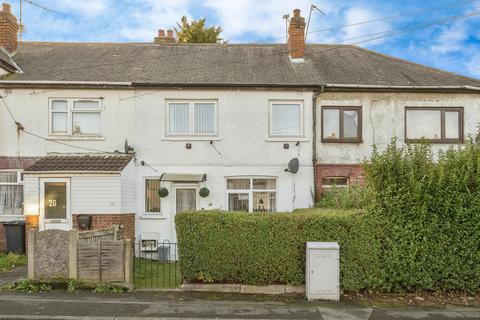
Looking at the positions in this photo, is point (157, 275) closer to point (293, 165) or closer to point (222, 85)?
point (293, 165)

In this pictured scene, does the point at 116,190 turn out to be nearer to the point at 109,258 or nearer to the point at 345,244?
the point at 109,258

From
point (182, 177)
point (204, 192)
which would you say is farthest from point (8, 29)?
point (204, 192)

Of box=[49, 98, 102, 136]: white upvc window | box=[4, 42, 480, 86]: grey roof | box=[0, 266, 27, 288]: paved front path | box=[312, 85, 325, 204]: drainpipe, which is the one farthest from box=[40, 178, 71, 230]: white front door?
box=[312, 85, 325, 204]: drainpipe

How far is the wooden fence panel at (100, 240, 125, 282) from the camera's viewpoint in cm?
827

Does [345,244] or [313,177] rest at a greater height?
[313,177]

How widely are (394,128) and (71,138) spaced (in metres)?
11.1

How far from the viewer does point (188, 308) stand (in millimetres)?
7188

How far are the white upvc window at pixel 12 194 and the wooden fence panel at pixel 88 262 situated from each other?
665 centimetres

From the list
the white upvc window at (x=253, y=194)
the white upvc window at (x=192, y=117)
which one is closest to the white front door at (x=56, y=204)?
the white upvc window at (x=192, y=117)

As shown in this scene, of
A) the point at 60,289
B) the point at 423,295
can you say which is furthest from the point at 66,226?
the point at 423,295

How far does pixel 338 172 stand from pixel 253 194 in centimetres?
301

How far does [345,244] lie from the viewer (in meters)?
7.94

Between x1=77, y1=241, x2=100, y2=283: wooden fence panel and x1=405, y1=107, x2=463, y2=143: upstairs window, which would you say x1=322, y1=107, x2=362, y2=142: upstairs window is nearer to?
x1=405, y1=107, x2=463, y2=143: upstairs window

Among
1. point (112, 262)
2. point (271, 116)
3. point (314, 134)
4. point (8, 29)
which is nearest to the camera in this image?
point (112, 262)
